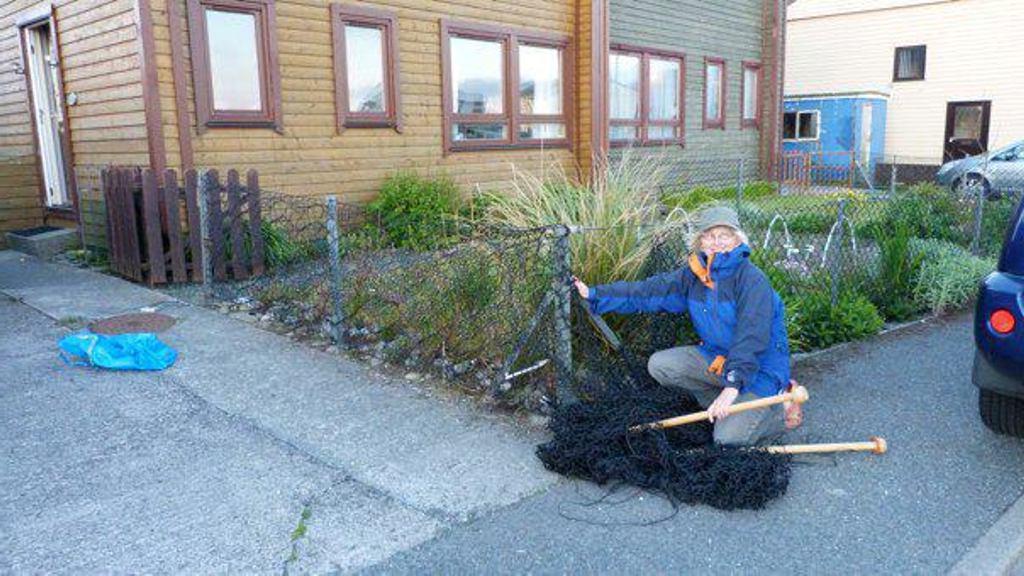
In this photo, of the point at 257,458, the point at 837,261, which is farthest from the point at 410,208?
the point at 257,458

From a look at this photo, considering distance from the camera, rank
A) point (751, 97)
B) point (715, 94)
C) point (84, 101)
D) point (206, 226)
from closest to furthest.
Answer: point (206, 226), point (84, 101), point (715, 94), point (751, 97)

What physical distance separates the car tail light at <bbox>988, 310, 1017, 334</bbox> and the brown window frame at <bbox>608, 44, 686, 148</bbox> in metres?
10.9

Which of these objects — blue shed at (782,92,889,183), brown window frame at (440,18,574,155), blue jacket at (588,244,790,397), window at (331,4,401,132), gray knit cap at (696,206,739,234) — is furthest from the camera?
blue shed at (782,92,889,183)

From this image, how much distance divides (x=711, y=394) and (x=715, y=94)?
48.2 feet

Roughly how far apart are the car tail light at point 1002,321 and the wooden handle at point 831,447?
2.47ft

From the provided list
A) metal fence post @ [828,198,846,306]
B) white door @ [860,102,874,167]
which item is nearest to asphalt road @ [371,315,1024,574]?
metal fence post @ [828,198,846,306]

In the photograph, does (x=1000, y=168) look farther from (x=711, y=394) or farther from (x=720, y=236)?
(x=720, y=236)

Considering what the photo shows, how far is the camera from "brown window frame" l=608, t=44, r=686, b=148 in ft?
49.9

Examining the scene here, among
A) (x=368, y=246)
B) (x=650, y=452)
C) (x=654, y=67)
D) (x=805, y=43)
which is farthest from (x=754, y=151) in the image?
(x=650, y=452)

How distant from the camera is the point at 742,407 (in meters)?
3.82

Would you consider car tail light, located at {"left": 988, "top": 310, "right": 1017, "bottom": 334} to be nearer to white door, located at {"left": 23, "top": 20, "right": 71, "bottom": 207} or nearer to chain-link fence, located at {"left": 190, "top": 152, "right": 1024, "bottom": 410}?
chain-link fence, located at {"left": 190, "top": 152, "right": 1024, "bottom": 410}

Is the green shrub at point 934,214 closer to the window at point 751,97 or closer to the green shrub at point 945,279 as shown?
the green shrub at point 945,279

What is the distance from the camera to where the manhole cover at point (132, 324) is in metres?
6.42

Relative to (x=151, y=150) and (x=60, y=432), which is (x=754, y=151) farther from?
(x=60, y=432)
